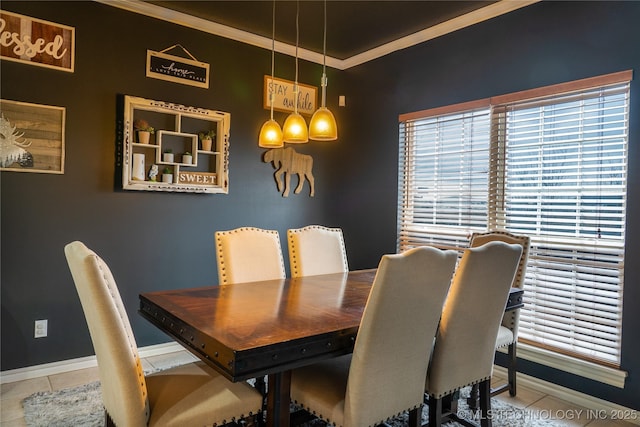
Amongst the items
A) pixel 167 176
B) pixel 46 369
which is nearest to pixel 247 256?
pixel 167 176

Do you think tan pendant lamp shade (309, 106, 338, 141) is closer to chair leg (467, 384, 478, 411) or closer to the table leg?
the table leg

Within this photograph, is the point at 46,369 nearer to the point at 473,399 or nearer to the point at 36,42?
the point at 36,42

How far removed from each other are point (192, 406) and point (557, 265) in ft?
8.13

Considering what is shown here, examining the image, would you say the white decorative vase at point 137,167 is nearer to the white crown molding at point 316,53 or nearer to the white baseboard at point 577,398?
the white crown molding at point 316,53

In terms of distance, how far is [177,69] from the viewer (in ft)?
11.4

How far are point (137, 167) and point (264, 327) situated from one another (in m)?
2.17

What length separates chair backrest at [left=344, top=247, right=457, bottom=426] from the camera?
156 cm

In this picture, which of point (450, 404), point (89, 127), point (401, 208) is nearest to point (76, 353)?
point (89, 127)

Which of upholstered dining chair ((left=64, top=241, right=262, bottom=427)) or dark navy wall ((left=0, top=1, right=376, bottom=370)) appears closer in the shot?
upholstered dining chair ((left=64, top=241, right=262, bottom=427))

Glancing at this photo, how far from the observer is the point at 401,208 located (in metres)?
3.98

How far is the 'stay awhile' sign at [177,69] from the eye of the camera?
3379 mm

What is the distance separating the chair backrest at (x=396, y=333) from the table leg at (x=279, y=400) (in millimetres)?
226

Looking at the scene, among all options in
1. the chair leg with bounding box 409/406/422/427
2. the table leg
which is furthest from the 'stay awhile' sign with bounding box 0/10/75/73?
the chair leg with bounding box 409/406/422/427

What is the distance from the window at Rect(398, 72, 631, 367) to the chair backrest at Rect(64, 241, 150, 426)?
2.61 meters
